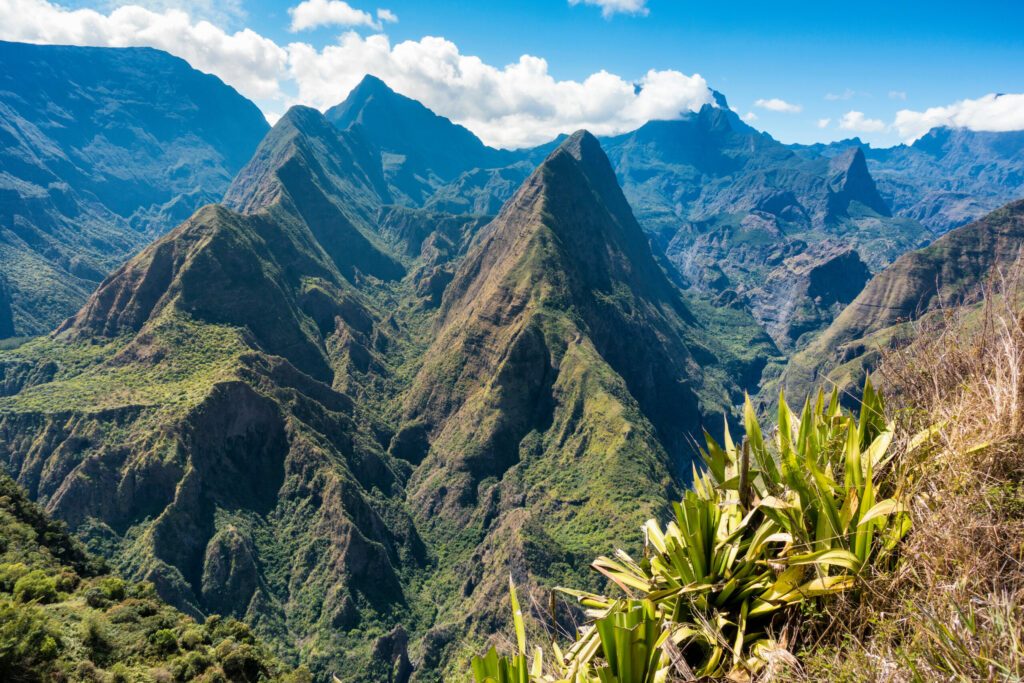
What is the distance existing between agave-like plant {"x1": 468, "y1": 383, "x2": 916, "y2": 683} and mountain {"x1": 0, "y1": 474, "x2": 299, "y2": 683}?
22.9 m

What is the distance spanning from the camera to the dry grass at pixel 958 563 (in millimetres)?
3465

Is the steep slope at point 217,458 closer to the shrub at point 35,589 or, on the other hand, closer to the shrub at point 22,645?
the shrub at point 35,589

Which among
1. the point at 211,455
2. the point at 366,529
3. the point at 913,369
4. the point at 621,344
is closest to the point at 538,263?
the point at 621,344

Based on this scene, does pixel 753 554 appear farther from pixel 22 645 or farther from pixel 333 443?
pixel 333 443

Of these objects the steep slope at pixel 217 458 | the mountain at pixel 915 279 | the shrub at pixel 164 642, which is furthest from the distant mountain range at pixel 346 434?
the shrub at pixel 164 642

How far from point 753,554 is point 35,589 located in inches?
1568

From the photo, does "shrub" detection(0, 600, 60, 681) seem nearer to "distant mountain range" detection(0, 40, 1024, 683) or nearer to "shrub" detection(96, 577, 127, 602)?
"shrub" detection(96, 577, 127, 602)

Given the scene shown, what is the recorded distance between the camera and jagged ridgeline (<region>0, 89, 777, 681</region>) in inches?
3169

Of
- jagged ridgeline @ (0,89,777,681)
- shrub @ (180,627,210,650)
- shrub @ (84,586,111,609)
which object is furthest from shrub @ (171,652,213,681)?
jagged ridgeline @ (0,89,777,681)

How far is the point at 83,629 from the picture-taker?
25688 millimetres

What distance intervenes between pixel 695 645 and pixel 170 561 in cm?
9524

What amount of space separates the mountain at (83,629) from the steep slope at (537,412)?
46.4 meters

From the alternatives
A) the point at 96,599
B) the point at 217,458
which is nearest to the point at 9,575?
the point at 96,599

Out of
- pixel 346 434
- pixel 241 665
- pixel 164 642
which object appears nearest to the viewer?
pixel 164 642
